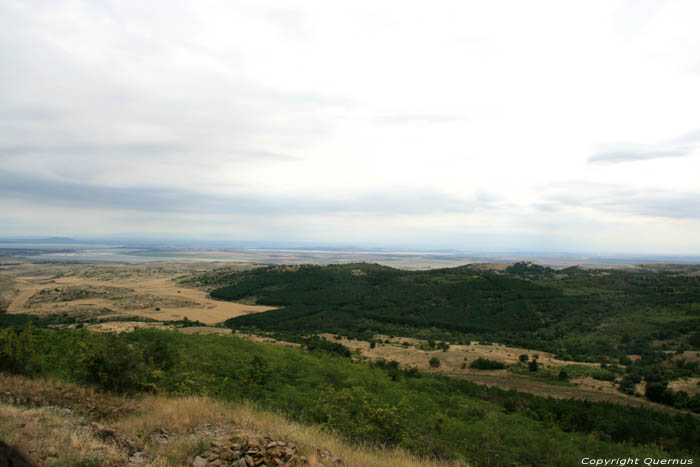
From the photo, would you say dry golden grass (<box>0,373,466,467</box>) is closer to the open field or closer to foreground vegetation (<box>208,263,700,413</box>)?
the open field

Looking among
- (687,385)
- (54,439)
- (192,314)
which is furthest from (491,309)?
(54,439)

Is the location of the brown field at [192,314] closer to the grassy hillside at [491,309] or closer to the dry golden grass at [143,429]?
the grassy hillside at [491,309]

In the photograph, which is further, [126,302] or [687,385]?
[126,302]

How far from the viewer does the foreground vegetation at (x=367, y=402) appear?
37.7ft

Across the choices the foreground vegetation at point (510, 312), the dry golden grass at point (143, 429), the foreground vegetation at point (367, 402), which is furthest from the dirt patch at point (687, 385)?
the dry golden grass at point (143, 429)

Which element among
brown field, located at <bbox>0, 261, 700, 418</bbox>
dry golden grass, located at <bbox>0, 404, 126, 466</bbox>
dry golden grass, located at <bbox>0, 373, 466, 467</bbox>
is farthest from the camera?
Result: brown field, located at <bbox>0, 261, 700, 418</bbox>

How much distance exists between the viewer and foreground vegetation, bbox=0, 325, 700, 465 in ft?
37.7

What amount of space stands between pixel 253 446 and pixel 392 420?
5.77m

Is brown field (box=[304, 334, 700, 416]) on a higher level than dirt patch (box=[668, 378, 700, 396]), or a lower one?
lower

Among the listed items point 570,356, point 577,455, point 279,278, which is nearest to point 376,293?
point 279,278

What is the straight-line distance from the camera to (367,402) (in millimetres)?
13148

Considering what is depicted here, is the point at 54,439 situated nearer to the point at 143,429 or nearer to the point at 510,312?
the point at 143,429

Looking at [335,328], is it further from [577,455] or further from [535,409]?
[577,455]

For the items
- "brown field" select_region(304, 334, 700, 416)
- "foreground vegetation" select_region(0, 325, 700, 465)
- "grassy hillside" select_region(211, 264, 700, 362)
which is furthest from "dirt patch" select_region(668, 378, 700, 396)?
"grassy hillside" select_region(211, 264, 700, 362)
